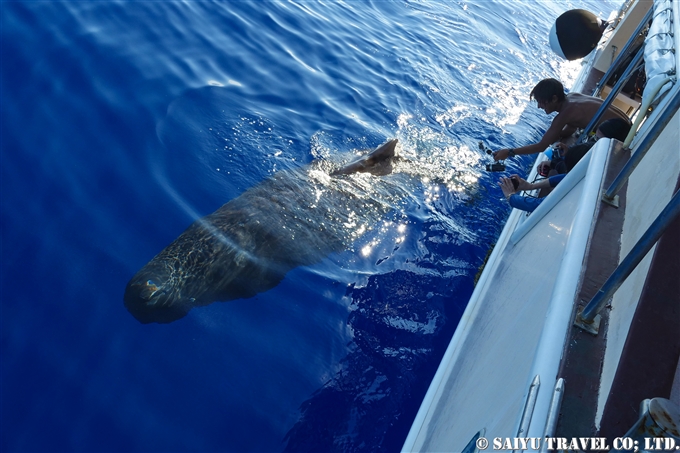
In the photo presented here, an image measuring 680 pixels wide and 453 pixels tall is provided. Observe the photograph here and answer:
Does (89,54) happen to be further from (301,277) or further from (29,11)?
(301,277)

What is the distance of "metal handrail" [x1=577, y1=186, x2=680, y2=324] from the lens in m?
1.57

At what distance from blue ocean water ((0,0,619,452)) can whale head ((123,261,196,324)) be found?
0.10 metres

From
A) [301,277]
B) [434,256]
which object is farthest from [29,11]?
[434,256]

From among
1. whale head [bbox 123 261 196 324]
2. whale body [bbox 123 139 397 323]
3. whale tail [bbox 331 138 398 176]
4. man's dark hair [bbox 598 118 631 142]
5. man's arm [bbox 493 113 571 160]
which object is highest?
man's dark hair [bbox 598 118 631 142]

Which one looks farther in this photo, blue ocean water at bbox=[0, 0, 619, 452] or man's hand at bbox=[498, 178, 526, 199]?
man's hand at bbox=[498, 178, 526, 199]

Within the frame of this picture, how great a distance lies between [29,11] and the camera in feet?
24.7

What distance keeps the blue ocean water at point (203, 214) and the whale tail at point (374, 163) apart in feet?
1.06

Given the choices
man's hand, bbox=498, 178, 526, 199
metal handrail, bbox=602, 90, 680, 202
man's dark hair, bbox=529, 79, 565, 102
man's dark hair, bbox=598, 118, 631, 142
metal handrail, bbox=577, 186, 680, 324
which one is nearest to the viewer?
metal handrail, bbox=577, 186, 680, 324

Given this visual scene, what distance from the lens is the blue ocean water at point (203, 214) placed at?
→ 414 centimetres

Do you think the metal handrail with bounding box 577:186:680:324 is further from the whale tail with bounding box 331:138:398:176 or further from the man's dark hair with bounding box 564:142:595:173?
the whale tail with bounding box 331:138:398:176

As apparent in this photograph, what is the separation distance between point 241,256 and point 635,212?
4.10 m

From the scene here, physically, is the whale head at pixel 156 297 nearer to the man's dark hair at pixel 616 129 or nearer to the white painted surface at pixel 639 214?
the white painted surface at pixel 639 214

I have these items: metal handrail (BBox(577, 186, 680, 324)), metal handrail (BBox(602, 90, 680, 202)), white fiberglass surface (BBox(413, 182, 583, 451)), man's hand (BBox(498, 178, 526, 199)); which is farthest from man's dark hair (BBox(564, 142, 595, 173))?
metal handrail (BBox(577, 186, 680, 324))

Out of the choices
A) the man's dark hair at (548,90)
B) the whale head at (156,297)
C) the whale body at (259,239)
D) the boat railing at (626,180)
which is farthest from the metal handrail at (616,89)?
the whale head at (156,297)
